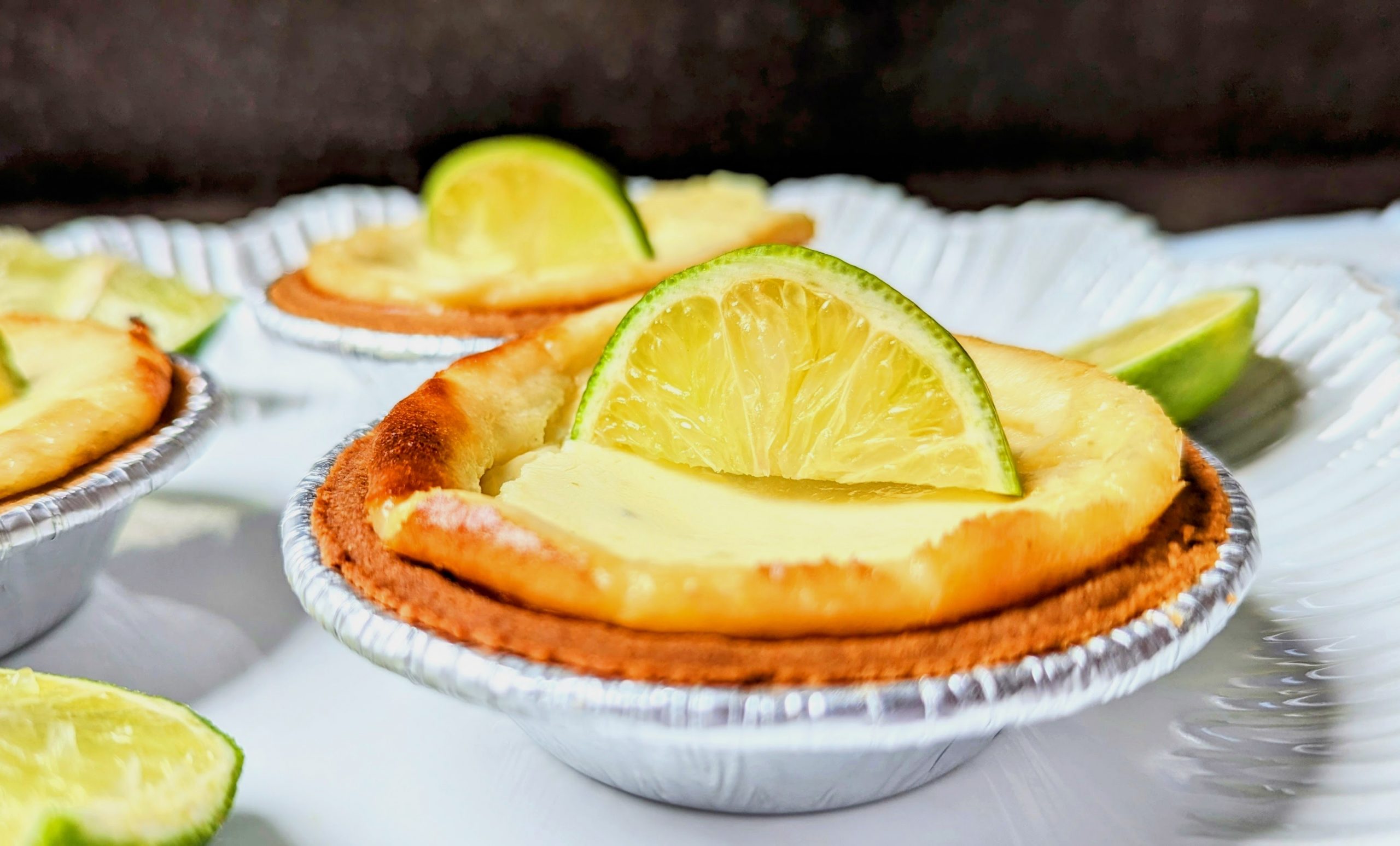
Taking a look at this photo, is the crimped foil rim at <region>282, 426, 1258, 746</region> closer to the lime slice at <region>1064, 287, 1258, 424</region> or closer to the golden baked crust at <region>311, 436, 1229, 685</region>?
the golden baked crust at <region>311, 436, 1229, 685</region>

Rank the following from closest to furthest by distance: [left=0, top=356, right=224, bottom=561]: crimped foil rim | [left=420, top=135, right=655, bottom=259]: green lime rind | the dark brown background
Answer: [left=0, top=356, right=224, bottom=561]: crimped foil rim, [left=420, top=135, right=655, bottom=259]: green lime rind, the dark brown background

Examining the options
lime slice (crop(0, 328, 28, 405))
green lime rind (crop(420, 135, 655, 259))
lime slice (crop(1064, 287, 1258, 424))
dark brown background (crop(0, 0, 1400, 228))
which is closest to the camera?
lime slice (crop(0, 328, 28, 405))

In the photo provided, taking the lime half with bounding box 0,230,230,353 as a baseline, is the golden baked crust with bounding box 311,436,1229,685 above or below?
above

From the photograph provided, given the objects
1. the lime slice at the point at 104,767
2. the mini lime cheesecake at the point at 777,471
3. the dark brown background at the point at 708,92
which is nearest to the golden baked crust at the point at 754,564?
the mini lime cheesecake at the point at 777,471

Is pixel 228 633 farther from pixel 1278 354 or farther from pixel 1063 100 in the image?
pixel 1063 100

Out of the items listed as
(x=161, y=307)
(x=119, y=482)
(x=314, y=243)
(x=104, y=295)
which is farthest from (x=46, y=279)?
(x=119, y=482)

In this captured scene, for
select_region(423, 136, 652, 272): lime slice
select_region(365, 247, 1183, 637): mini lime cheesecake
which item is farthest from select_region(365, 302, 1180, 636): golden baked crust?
select_region(423, 136, 652, 272): lime slice

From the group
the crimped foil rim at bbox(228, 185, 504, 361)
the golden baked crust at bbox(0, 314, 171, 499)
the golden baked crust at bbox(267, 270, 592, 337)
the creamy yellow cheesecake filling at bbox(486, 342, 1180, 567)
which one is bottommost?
the crimped foil rim at bbox(228, 185, 504, 361)

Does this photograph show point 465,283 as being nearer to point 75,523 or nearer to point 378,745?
point 75,523
